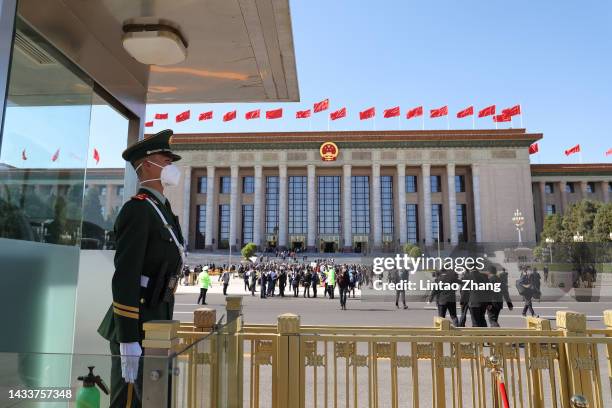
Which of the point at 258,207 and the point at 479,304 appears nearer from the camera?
the point at 479,304

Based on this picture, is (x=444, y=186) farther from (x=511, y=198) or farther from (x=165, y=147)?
(x=165, y=147)

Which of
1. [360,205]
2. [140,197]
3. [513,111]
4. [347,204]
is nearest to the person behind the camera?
[140,197]

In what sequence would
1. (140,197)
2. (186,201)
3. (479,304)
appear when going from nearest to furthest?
(140,197), (479,304), (186,201)

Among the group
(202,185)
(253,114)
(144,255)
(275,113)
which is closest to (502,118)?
(275,113)

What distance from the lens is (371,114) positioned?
54.1 metres

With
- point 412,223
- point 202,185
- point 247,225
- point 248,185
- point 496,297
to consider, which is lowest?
point 496,297

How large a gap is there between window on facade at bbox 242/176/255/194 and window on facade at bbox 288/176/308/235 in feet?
18.2

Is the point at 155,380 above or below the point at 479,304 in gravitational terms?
above

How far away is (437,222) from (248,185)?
2756cm

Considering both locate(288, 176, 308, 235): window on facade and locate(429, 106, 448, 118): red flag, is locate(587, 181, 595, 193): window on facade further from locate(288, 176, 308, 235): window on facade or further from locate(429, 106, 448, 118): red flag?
locate(288, 176, 308, 235): window on facade

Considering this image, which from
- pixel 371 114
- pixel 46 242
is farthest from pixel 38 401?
pixel 371 114

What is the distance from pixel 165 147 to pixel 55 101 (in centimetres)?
123

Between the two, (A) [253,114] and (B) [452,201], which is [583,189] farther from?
(A) [253,114]

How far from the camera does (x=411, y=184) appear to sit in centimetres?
5831
